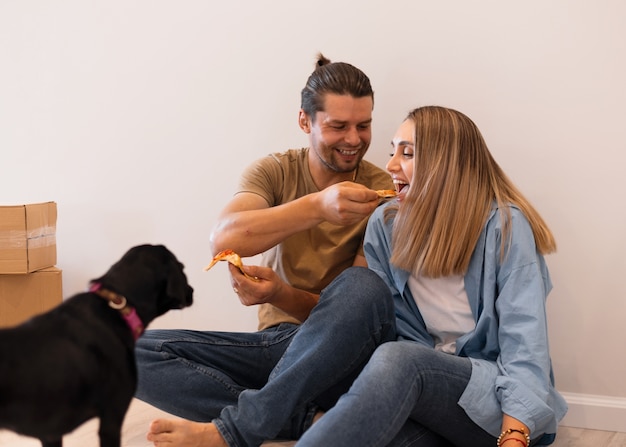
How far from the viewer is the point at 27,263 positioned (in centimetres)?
240

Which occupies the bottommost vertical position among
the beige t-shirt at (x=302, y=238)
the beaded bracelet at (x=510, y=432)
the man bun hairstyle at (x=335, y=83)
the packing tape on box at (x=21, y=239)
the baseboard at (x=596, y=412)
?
the baseboard at (x=596, y=412)

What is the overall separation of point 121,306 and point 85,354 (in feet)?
0.36

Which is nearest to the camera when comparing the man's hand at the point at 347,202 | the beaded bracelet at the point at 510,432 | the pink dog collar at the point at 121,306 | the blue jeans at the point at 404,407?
the pink dog collar at the point at 121,306

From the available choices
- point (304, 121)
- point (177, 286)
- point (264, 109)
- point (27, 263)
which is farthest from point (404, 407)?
point (27, 263)

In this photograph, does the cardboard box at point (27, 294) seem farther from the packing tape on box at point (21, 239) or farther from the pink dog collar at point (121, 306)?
the pink dog collar at point (121, 306)

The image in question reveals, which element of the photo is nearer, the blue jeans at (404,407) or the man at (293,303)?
the blue jeans at (404,407)

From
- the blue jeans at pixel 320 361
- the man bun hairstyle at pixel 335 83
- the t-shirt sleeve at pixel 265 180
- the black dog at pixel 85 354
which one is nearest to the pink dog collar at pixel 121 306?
the black dog at pixel 85 354

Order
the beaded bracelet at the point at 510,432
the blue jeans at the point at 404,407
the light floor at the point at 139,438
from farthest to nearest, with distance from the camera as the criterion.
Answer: the light floor at the point at 139,438 → the beaded bracelet at the point at 510,432 → the blue jeans at the point at 404,407

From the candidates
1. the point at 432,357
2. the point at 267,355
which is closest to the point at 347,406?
the point at 432,357

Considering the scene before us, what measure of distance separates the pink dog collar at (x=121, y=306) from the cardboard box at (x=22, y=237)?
130cm

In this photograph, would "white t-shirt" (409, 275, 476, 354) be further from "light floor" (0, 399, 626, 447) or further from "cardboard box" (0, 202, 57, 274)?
"cardboard box" (0, 202, 57, 274)

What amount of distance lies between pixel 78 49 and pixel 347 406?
1770 millimetres

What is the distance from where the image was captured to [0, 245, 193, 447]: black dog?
3.45 feet

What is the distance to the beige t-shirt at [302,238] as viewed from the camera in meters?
2.09
